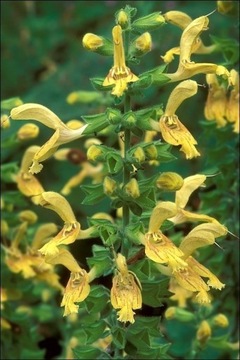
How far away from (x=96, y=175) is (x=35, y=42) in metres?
2.01

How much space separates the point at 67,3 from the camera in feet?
17.2

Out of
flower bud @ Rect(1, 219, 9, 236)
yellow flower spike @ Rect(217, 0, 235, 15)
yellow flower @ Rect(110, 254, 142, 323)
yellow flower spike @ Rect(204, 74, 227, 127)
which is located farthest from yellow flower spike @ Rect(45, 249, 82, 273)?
yellow flower spike @ Rect(217, 0, 235, 15)

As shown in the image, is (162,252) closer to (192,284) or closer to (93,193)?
(192,284)

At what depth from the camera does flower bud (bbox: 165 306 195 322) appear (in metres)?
3.19

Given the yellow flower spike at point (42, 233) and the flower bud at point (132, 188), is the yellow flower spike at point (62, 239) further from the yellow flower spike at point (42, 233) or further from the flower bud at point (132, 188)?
the yellow flower spike at point (42, 233)

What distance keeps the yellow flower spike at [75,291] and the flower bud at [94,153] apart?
11.3 inches

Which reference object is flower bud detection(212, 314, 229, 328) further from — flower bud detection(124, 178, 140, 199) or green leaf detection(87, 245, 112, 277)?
flower bud detection(124, 178, 140, 199)

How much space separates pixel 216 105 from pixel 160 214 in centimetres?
85

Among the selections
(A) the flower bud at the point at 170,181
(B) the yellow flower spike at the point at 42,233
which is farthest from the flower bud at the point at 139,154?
(B) the yellow flower spike at the point at 42,233

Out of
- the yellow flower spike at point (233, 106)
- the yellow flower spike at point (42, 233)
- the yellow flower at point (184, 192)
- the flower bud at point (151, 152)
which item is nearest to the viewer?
the flower bud at point (151, 152)

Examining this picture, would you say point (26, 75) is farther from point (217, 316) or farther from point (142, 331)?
point (142, 331)

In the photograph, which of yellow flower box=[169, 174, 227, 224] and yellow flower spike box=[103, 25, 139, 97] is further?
yellow flower box=[169, 174, 227, 224]

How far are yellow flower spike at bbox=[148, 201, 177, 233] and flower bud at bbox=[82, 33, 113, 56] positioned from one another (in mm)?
413

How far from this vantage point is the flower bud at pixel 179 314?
319 cm
